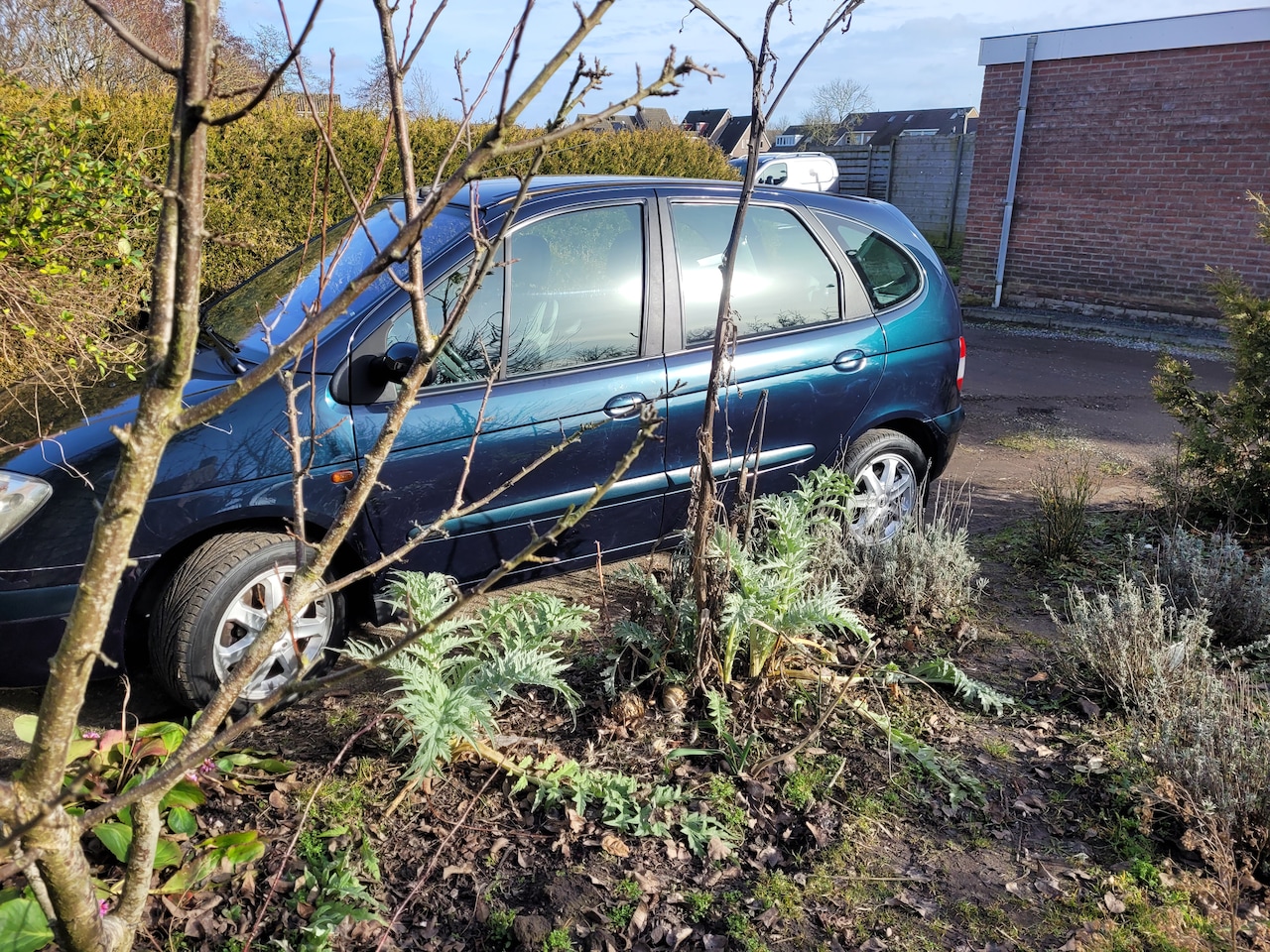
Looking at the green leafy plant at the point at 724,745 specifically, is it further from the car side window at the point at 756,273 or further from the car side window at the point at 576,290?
the car side window at the point at 756,273

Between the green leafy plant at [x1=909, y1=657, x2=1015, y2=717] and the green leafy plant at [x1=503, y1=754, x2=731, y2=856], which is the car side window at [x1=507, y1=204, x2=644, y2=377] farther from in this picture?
the green leafy plant at [x1=909, y1=657, x2=1015, y2=717]

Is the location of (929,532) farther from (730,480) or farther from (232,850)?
(232,850)

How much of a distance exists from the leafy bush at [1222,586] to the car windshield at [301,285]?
10.9 ft

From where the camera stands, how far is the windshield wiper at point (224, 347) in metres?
3.56

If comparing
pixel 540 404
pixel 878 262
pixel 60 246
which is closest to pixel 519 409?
pixel 540 404

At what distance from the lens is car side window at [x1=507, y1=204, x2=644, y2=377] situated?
12.5 ft

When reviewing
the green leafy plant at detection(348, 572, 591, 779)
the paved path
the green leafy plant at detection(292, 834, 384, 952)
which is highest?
the green leafy plant at detection(348, 572, 591, 779)

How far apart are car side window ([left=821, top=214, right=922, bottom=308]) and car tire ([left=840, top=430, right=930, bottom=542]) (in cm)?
69

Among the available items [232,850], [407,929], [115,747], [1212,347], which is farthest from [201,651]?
[1212,347]

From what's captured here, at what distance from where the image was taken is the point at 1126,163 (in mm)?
12172

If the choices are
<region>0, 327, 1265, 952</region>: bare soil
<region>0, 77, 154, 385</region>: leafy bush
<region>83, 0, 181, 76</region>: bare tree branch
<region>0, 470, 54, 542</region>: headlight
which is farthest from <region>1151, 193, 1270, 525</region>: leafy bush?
<region>0, 77, 154, 385</region>: leafy bush

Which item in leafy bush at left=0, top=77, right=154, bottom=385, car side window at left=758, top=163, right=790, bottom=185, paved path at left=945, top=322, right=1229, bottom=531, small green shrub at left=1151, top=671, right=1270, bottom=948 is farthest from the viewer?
car side window at left=758, top=163, right=790, bottom=185

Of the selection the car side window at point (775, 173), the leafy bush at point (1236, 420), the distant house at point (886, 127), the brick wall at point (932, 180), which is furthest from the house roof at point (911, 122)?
the leafy bush at point (1236, 420)

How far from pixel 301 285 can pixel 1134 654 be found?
3484 mm
